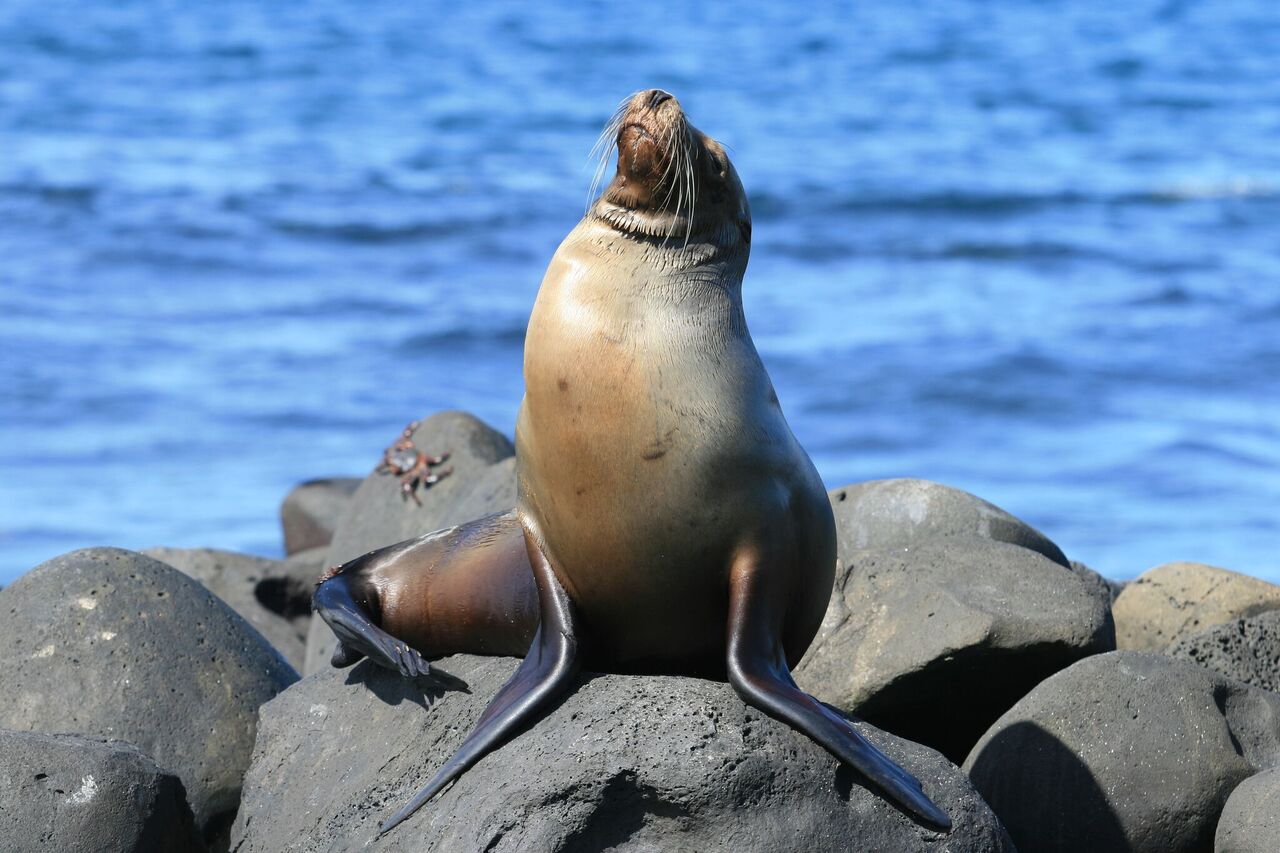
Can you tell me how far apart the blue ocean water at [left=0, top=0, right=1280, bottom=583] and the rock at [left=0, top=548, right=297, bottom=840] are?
446 centimetres

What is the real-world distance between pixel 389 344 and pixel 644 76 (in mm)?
15945

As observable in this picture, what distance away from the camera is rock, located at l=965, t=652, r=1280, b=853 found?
459 cm

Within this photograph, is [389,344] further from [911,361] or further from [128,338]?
[911,361]

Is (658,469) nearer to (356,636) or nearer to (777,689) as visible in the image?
(777,689)

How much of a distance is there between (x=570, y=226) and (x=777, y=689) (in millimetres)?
14702

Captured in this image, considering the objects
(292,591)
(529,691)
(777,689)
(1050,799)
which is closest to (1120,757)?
(1050,799)

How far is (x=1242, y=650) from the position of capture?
5.41m

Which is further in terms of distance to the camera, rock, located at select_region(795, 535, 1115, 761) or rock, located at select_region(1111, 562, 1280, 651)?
rock, located at select_region(1111, 562, 1280, 651)

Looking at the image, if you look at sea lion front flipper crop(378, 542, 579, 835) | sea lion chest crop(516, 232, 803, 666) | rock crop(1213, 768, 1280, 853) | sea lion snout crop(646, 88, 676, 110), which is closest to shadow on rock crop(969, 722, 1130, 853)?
rock crop(1213, 768, 1280, 853)

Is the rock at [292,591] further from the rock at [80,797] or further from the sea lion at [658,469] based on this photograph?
the sea lion at [658,469]

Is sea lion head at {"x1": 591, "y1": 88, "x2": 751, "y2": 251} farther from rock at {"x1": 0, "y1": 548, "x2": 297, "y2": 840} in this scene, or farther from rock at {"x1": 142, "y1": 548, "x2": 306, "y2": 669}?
rock at {"x1": 142, "y1": 548, "x2": 306, "y2": 669}

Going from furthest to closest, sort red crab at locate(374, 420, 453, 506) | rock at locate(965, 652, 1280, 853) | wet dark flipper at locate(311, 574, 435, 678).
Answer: red crab at locate(374, 420, 453, 506) < rock at locate(965, 652, 1280, 853) < wet dark flipper at locate(311, 574, 435, 678)

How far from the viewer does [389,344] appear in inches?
572

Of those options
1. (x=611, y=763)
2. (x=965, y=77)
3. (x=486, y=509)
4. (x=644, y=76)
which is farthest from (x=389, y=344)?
(x=965, y=77)
